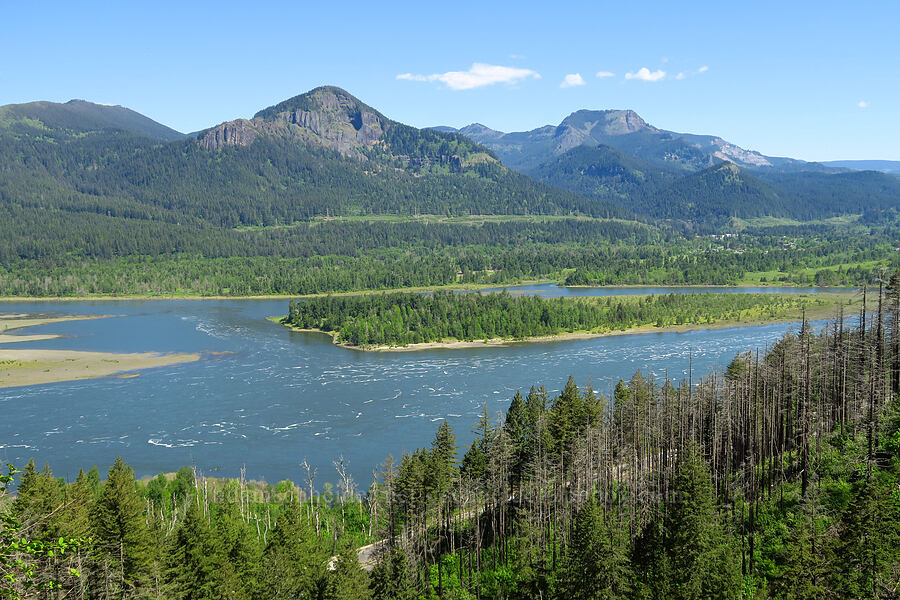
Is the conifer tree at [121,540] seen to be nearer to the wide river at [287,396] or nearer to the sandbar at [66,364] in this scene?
the wide river at [287,396]

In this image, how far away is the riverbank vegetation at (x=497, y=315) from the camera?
16550cm

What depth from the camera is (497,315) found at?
566ft

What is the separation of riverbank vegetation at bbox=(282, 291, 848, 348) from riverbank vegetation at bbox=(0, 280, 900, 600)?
301ft

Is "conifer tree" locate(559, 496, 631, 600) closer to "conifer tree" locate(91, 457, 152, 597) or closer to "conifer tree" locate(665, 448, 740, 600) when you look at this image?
"conifer tree" locate(665, 448, 740, 600)

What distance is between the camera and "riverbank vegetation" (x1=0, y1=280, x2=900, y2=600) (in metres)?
38.3

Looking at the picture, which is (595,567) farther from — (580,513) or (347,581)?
(347,581)

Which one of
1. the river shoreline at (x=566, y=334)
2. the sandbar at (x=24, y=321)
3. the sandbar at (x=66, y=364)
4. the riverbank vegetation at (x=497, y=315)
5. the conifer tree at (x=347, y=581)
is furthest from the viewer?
the sandbar at (x=24, y=321)

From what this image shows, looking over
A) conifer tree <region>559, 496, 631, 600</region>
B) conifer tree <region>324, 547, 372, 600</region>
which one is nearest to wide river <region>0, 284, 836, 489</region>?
conifer tree <region>324, 547, 372, 600</region>

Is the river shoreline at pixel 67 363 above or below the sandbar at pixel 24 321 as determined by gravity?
below

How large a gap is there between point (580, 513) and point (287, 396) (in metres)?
72.2

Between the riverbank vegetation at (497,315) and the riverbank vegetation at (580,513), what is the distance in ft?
301

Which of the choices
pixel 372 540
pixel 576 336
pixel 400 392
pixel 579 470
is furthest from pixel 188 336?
pixel 579 470

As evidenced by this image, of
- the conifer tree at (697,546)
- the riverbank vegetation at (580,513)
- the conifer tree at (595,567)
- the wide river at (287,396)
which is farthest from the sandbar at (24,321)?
the conifer tree at (697,546)

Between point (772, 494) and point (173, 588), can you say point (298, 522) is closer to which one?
point (173, 588)
